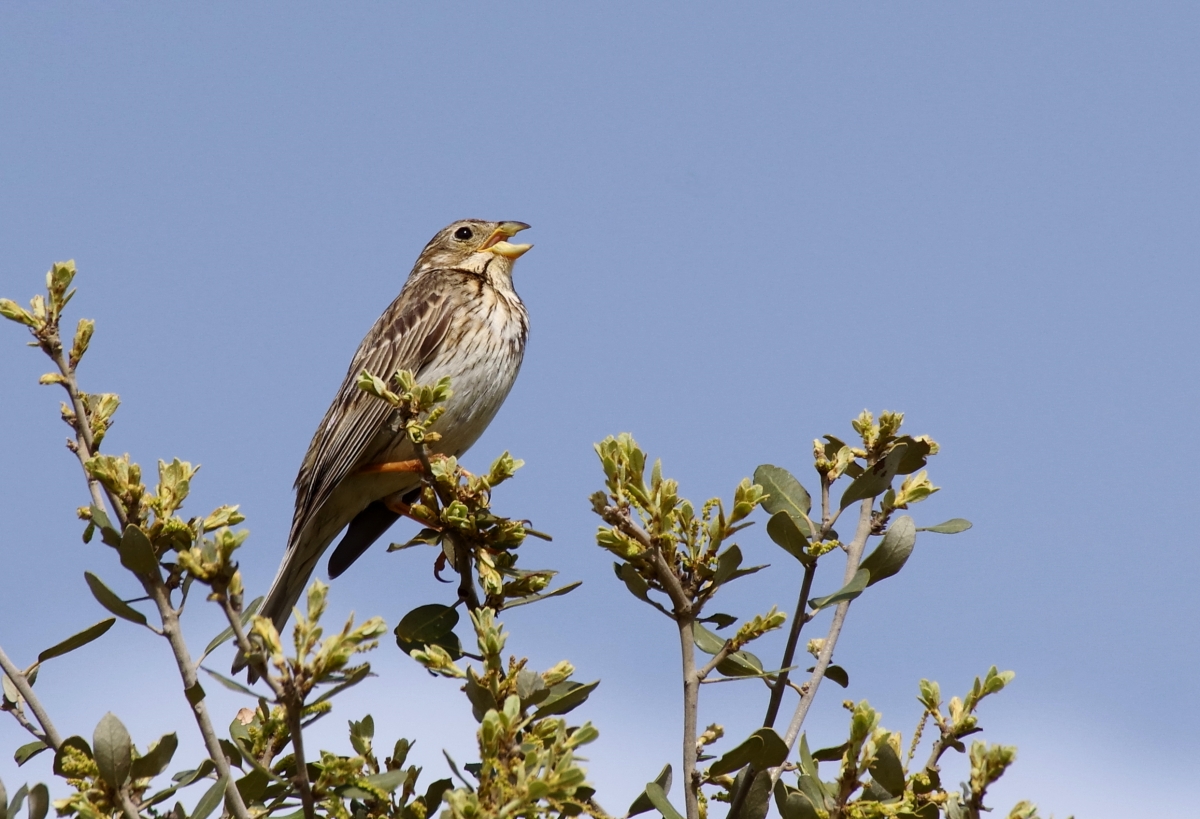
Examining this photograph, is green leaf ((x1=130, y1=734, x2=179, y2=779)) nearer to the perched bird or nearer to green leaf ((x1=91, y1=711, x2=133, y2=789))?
green leaf ((x1=91, y1=711, x2=133, y2=789))

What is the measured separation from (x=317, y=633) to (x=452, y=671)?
589 mm

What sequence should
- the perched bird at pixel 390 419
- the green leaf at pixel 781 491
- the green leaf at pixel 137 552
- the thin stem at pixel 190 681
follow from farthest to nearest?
1. the perched bird at pixel 390 419
2. the green leaf at pixel 781 491
3. the green leaf at pixel 137 552
4. the thin stem at pixel 190 681

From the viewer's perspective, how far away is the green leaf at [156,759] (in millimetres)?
2921

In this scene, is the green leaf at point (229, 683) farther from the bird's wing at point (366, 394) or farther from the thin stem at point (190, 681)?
the bird's wing at point (366, 394)

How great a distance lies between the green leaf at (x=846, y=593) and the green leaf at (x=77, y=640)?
1.76 meters

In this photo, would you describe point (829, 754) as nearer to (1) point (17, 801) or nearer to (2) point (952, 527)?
(2) point (952, 527)

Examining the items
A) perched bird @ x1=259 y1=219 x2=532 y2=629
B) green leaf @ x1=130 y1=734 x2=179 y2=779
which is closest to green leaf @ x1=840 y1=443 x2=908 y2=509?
green leaf @ x1=130 y1=734 x2=179 y2=779

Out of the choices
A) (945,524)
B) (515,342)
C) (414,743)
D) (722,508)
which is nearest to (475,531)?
(414,743)

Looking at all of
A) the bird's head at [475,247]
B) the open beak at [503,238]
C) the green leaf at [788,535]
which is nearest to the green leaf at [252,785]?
the green leaf at [788,535]

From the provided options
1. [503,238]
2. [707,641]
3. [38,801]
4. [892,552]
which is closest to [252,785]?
[38,801]

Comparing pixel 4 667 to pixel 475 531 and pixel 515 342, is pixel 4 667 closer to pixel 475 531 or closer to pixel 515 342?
pixel 475 531

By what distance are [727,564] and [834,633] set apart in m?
0.30

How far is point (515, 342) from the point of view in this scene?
6891 millimetres

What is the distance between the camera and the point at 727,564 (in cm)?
302
